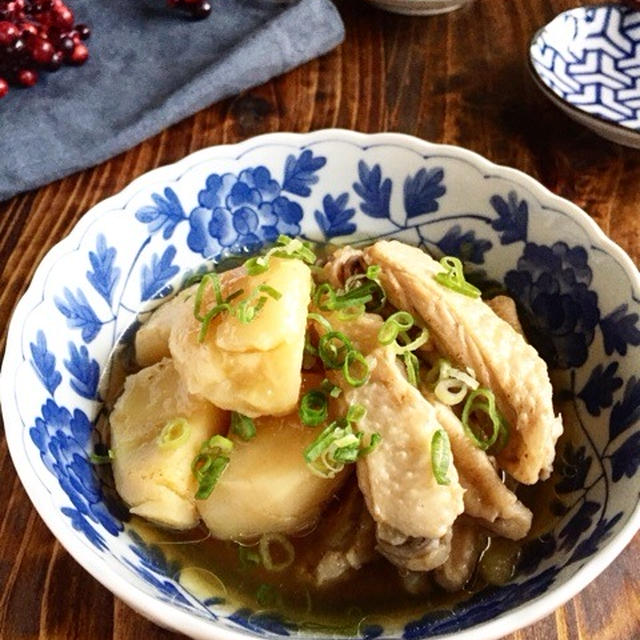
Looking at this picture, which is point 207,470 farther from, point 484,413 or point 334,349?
point 484,413

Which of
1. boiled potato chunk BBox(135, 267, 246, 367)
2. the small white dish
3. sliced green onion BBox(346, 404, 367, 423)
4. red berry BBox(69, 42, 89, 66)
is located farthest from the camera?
the small white dish

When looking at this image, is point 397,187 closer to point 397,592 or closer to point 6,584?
point 397,592

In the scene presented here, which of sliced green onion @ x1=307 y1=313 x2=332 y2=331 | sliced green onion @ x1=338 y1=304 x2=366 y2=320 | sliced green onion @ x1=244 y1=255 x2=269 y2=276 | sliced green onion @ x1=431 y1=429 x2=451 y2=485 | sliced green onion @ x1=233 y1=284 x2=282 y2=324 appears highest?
sliced green onion @ x1=233 y1=284 x2=282 y2=324

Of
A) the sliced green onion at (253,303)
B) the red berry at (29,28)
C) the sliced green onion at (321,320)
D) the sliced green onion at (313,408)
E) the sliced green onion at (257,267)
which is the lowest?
the sliced green onion at (313,408)

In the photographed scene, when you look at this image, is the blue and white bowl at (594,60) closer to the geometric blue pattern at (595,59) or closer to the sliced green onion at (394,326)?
the geometric blue pattern at (595,59)

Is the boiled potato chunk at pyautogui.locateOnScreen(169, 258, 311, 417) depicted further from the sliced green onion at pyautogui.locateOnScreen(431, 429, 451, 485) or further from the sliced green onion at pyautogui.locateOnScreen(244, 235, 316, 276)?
the sliced green onion at pyautogui.locateOnScreen(431, 429, 451, 485)

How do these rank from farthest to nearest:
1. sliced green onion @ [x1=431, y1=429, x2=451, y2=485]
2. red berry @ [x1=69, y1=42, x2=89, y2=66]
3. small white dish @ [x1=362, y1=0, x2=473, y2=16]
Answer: small white dish @ [x1=362, y1=0, x2=473, y2=16] → red berry @ [x1=69, y1=42, x2=89, y2=66] → sliced green onion @ [x1=431, y1=429, x2=451, y2=485]

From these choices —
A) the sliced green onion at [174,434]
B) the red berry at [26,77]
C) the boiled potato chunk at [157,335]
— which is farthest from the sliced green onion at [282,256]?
the red berry at [26,77]

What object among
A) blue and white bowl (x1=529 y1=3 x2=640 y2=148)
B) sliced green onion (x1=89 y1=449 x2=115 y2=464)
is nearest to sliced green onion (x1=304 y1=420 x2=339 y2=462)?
sliced green onion (x1=89 y1=449 x2=115 y2=464)
